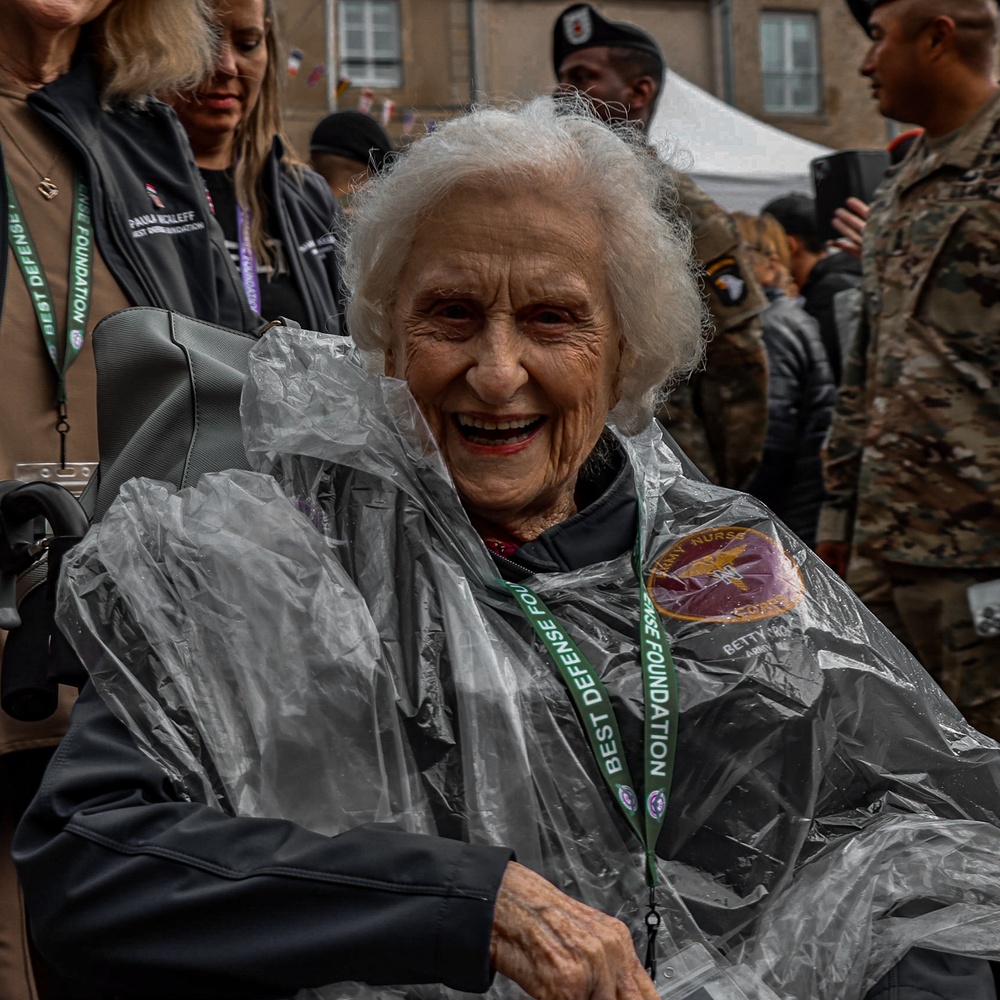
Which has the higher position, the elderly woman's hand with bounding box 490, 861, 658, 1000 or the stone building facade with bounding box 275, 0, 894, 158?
the stone building facade with bounding box 275, 0, 894, 158

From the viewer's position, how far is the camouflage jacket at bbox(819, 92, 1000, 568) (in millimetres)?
3748

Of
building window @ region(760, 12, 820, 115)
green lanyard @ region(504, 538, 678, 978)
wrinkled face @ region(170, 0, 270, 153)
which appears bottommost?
green lanyard @ region(504, 538, 678, 978)

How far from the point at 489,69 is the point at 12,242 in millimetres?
19652

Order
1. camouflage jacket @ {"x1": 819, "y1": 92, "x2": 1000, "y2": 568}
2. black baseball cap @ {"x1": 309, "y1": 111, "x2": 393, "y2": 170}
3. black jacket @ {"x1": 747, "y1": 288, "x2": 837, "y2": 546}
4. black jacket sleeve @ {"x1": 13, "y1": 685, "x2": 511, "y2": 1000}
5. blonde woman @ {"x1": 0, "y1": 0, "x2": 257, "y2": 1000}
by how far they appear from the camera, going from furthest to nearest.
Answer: black baseball cap @ {"x1": 309, "y1": 111, "x2": 393, "y2": 170} → black jacket @ {"x1": 747, "y1": 288, "x2": 837, "y2": 546} → camouflage jacket @ {"x1": 819, "y1": 92, "x2": 1000, "y2": 568} → blonde woman @ {"x1": 0, "y1": 0, "x2": 257, "y2": 1000} → black jacket sleeve @ {"x1": 13, "y1": 685, "x2": 511, "y2": 1000}

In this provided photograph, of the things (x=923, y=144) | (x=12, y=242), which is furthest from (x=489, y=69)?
(x=12, y=242)

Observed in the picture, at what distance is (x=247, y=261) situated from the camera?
355cm

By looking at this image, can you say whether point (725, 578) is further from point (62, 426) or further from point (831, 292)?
point (831, 292)

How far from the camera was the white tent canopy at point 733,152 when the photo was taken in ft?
35.9

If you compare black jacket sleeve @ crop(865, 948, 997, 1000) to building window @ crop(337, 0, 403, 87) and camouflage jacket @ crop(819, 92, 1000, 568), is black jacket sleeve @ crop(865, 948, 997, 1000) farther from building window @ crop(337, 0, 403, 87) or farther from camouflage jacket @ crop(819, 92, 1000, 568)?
building window @ crop(337, 0, 403, 87)

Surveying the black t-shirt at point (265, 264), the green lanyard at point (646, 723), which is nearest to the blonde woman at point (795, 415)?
the black t-shirt at point (265, 264)

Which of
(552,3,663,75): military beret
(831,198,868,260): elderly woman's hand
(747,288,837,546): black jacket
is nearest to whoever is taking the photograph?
(552,3,663,75): military beret

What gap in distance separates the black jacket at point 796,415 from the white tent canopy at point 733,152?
5452 millimetres

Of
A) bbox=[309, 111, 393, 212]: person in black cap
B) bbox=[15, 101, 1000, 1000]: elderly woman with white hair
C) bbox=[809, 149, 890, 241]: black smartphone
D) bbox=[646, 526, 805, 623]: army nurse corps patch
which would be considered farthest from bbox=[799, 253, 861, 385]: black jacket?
bbox=[646, 526, 805, 623]: army nurse corps patch

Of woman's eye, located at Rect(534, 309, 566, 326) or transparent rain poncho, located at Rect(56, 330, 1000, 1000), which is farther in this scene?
woman's eye, located at Rect(534, 309, 566, 326)
